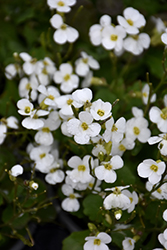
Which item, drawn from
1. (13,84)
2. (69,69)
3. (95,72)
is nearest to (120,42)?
(69,69)

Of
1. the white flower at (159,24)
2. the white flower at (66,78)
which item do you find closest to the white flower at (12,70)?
the white flower at (66,78)

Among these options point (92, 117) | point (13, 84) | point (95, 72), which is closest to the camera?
point (92, 117)

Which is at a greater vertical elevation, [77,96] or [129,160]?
[77,96]

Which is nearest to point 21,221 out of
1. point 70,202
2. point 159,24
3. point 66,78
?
point 70,202

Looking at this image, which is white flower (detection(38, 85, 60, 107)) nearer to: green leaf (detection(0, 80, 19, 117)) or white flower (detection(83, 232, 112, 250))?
green leaf (detection(0, 80, 19, 117))

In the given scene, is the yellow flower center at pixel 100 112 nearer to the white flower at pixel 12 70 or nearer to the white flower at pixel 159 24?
the white flower at pixel 12 70

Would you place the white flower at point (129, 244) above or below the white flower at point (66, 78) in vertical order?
below

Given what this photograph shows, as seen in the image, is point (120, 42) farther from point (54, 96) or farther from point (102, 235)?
point (102, 235)
